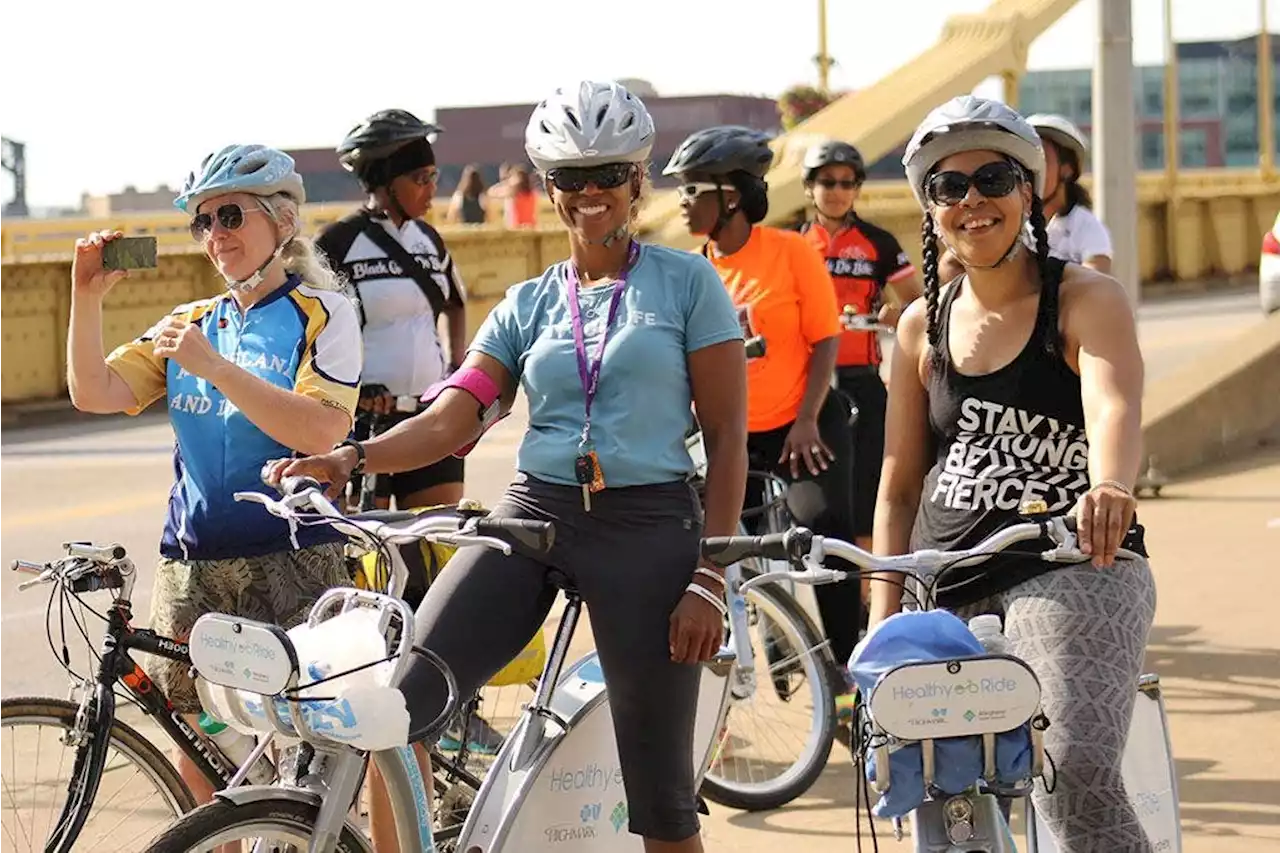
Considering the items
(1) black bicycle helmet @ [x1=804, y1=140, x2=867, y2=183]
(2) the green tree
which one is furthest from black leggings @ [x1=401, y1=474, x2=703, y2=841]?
(2) the green tree

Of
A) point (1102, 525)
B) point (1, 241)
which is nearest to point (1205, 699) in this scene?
point (1102, 525)

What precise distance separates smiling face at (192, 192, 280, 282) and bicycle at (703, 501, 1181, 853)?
158cm

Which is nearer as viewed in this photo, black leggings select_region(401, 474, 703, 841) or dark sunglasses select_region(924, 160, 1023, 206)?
dark sunglasses select_region(924, 160, 1023, 206)

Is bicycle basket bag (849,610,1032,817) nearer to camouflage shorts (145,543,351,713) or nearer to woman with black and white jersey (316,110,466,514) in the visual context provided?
camouflage shorts (145,543,351,713)

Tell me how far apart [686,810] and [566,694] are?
37cm

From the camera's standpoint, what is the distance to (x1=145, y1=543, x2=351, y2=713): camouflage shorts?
505cm

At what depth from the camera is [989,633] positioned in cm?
394

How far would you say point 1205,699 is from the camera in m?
7.95

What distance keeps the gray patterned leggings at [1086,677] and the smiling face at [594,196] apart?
106 cm

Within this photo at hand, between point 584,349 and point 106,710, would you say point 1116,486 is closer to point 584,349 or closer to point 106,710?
point 584,349

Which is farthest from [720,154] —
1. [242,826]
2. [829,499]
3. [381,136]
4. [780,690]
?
[242,826]

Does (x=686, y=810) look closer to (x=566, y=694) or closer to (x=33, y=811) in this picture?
(x=566, y=694)

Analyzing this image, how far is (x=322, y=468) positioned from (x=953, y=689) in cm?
131

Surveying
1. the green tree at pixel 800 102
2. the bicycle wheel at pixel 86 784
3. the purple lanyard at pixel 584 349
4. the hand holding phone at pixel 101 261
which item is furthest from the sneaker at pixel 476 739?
the green tree at pixel 800 102
